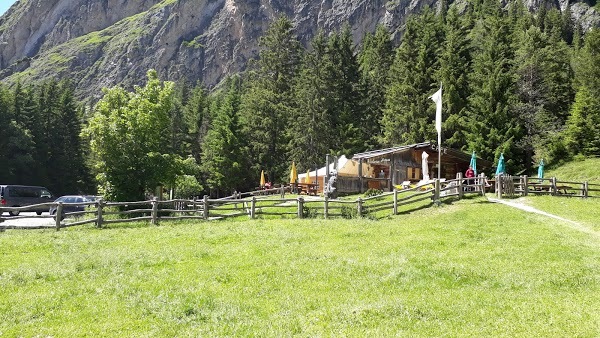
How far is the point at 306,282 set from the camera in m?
9.27

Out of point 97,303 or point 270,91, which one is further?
point 270,91

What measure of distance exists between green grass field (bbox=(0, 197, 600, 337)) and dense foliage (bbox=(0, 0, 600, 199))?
15.1 metres

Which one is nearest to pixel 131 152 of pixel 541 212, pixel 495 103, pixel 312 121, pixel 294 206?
pixel 294 206

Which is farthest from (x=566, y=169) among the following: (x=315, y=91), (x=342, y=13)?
(x=342, y=13)

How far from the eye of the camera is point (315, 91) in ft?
163

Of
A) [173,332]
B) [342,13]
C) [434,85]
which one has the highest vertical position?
[342,13]

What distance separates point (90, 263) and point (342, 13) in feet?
472

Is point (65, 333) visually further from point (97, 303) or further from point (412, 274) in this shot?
point (412, 274)

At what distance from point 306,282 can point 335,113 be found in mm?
41529

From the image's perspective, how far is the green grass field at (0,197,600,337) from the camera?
688 cm

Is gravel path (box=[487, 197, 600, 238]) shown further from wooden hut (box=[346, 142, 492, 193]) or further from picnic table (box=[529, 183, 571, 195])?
wooden hut (box=[346, 142, 492, 193])

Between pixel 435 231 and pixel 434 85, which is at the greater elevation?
pixel 434 85

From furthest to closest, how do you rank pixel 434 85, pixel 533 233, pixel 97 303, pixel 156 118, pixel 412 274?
pixel 434 85
pixel 156 118
pixel 533 233
pixel 412 274
pixel 97 303

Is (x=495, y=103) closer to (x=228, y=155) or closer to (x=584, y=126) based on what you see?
(x=584, y=126)
